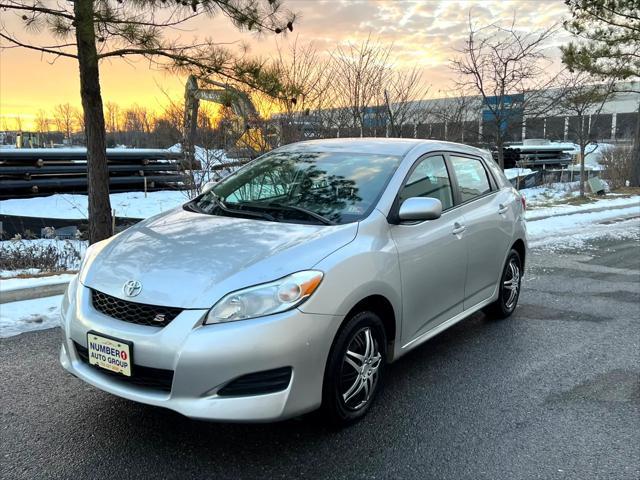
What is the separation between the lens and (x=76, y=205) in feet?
60.5

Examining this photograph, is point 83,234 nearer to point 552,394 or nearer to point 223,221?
point 223,221

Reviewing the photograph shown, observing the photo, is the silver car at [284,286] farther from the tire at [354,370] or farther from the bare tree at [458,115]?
the bare tree at [458,115]

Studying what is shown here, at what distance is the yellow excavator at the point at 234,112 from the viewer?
25.1ft

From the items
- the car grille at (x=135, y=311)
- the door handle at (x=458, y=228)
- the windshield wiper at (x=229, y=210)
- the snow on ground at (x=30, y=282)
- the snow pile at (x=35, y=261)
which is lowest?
the snow pile at (x=35, y=261)

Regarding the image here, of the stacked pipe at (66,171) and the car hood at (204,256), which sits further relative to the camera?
the stacked pipe at (66,171)

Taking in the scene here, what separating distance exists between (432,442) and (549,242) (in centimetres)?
802

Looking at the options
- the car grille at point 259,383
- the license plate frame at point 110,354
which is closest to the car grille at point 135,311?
the license plate frame at point 110,354

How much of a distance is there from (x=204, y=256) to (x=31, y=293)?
3644 millimetres

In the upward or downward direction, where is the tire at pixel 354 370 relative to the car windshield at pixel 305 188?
downward

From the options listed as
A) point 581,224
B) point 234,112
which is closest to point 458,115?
point 581,224

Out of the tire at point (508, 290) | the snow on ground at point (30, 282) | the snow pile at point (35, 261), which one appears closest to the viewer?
the tire at point (508, 290)

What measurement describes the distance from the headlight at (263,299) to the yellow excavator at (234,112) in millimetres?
5456

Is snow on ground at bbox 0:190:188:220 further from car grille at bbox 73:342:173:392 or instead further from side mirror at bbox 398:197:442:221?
car grille at bbox 73:342:173:392

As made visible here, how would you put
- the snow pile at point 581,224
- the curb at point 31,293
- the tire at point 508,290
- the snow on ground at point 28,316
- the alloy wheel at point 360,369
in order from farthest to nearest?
the snow pile at point 581,224 < the curb at point 31,293 < the tire at point 508,290 < the snow on ground at point 28,316 < the alloy wheel at point 360,369
